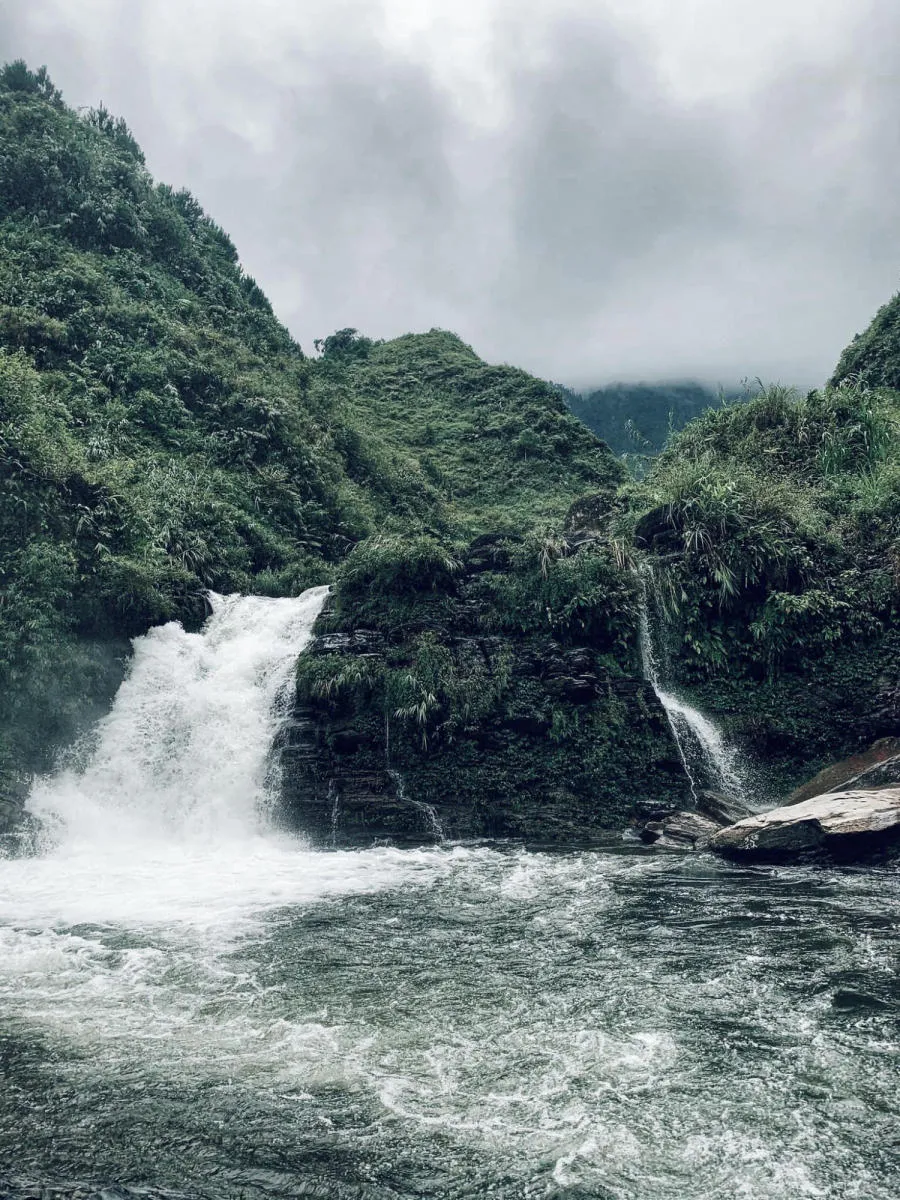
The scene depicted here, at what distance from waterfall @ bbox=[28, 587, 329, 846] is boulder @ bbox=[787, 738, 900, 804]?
1119 centimetres

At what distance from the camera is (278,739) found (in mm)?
18344

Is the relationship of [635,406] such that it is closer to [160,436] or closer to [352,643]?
[160,436]

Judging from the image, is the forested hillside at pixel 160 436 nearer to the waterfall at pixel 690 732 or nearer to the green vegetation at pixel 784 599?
the waterfall at pixel 690 732

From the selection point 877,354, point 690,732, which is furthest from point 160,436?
point 877,354

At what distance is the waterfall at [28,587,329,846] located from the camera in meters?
17.3

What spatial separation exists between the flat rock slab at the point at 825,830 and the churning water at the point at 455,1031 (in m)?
0.67

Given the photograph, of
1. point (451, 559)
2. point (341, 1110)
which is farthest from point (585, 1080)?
point (451, 559)

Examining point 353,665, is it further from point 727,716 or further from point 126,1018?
point 126,1018

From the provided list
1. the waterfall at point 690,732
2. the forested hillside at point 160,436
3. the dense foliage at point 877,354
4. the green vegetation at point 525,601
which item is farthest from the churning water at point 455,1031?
the dense foliage at point 877,354

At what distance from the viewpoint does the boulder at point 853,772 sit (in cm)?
1422

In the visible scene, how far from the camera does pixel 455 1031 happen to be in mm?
7273

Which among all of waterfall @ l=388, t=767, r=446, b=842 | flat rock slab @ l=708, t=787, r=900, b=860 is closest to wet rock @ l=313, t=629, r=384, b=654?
waterfall @ l=388, t=767, r=446, b=842

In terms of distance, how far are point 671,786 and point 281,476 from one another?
79.2ft

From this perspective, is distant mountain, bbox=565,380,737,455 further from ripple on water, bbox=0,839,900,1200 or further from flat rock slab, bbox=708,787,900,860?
ripple on water, bbox=0,839,900,1200
